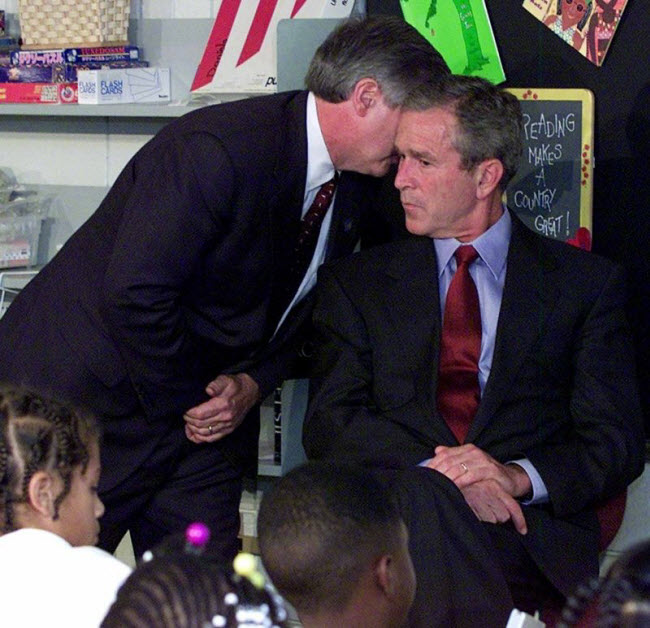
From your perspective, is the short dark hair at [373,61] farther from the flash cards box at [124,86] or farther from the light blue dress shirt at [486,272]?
the flash cards box at [124,86]

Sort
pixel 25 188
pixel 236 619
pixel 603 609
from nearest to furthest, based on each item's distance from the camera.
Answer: pixel 603 609 → pixel 236 619 → pixel 25 188

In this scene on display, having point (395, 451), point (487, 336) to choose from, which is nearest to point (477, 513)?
point (395, 451)

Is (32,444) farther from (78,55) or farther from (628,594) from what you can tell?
(78,55)

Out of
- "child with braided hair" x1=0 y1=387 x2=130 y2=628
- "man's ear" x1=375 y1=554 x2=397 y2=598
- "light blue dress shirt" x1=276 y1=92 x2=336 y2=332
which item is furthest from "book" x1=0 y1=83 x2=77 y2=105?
"man's ear" x1=375 y1=554 x2=397 y2=598

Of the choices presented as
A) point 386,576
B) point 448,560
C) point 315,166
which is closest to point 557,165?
point 315,166

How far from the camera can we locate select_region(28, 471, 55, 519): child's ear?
5.49 ft

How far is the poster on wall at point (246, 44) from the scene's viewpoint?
311cm

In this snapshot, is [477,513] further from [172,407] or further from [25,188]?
[25,188]

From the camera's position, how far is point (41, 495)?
1674 millimetres

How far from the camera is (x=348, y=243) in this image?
2709 mm

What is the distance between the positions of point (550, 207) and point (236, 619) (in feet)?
6.76

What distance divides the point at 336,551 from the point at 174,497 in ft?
3.40

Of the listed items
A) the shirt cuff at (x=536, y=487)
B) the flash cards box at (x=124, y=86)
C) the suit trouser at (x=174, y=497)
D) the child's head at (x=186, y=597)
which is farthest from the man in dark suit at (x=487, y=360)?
the child's head at (x=186, y=597)

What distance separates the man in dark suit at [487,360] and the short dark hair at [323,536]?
71 cm
